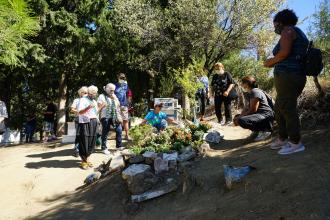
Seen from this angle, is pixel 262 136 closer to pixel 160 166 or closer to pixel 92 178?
pixel 160 166

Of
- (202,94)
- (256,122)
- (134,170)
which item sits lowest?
(134,170)

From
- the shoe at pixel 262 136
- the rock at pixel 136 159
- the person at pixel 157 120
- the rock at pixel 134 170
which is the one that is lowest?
the rock at pixel 134 170

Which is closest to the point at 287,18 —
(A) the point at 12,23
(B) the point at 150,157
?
(B) the point at 150,157

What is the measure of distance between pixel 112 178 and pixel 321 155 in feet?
12.7

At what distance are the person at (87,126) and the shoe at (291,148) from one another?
457 centimetres

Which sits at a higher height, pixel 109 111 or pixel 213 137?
pixel 109 111

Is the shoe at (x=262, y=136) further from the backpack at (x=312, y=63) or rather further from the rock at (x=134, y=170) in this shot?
the backpack at (x=312, y=63)

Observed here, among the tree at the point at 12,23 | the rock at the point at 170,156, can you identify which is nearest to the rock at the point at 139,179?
the rock at the point at 170,156

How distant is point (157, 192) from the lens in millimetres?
6664

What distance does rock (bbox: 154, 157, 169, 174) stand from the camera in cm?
727

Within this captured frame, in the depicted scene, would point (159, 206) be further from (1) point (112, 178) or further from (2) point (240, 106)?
(2) point (240, 106)

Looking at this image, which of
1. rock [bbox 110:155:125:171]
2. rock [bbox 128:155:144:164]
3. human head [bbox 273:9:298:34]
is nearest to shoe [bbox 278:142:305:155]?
human head [bbox 273:9:298:34]

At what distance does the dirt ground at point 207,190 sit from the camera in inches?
189

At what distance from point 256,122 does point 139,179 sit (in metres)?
2.28
